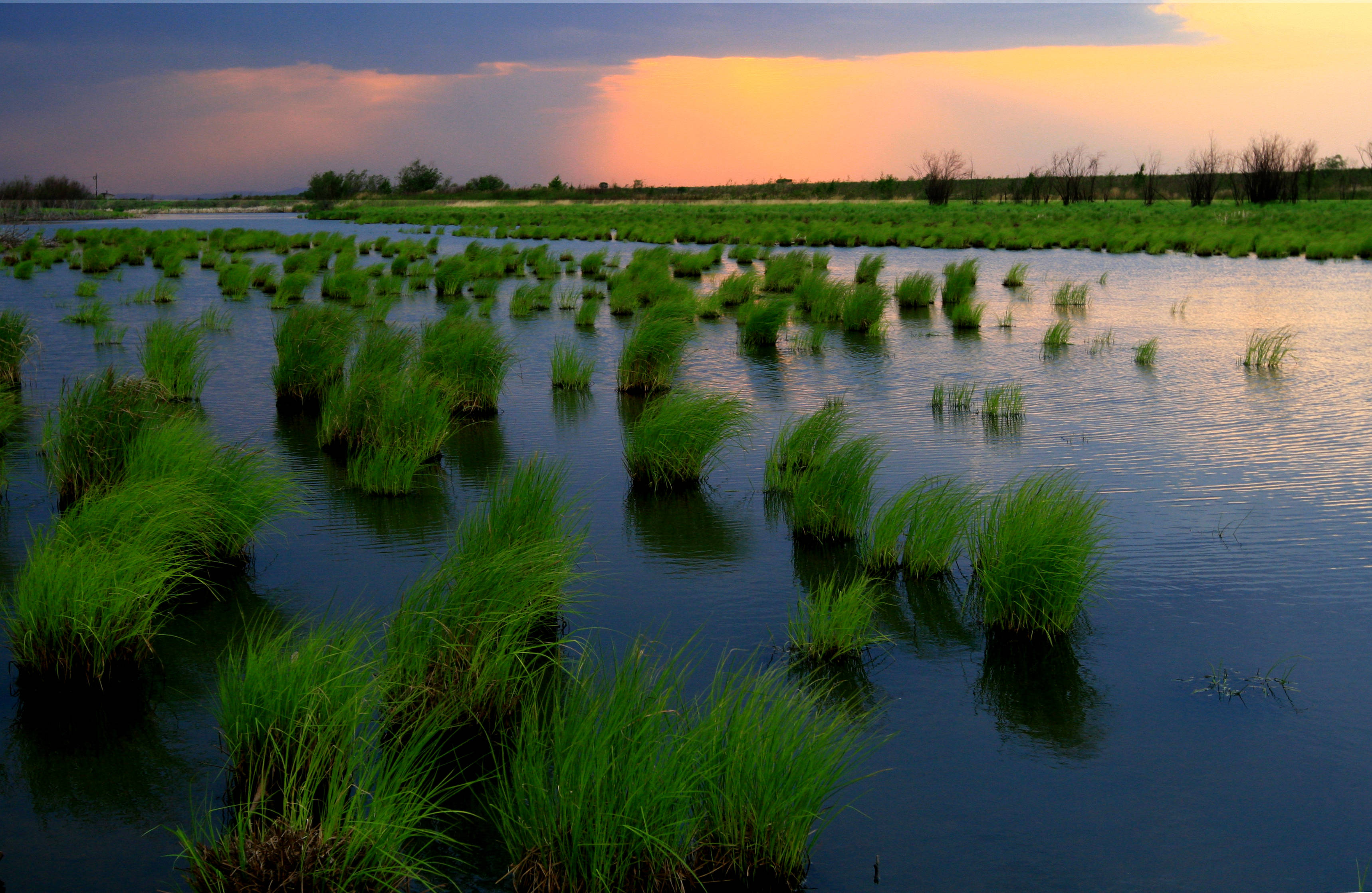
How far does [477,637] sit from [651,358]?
25.1 feet

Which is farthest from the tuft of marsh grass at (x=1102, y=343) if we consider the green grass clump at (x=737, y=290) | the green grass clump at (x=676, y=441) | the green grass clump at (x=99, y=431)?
the green grass clump at (x=99, y=431)

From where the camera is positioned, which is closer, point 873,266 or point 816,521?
point 816,521

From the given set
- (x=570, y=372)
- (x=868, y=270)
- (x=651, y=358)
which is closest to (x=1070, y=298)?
(x=868, y=270)

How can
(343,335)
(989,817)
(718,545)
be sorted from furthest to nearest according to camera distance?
(343,335), (718,545), (989,817)

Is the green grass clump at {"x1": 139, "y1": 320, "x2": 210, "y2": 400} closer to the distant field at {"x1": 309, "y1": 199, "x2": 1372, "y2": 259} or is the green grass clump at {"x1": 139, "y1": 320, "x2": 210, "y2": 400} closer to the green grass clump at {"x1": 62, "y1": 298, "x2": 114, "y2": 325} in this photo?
the green grass clump at {"x1": 62, "y1": 298, "x2": 114, "y2": 325}

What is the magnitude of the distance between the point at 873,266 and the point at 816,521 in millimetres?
17866

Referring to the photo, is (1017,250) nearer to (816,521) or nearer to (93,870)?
(816,521)

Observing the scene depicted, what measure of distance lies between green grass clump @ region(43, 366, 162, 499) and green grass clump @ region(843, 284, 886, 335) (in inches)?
468

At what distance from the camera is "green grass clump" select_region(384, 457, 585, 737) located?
14.5 feet

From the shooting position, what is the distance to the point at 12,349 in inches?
460

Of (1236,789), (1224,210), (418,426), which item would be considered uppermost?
(1224,210)

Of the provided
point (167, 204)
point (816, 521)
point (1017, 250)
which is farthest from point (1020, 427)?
point (167, 204)

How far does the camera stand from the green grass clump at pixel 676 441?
321 inches

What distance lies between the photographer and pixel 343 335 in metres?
11.7
